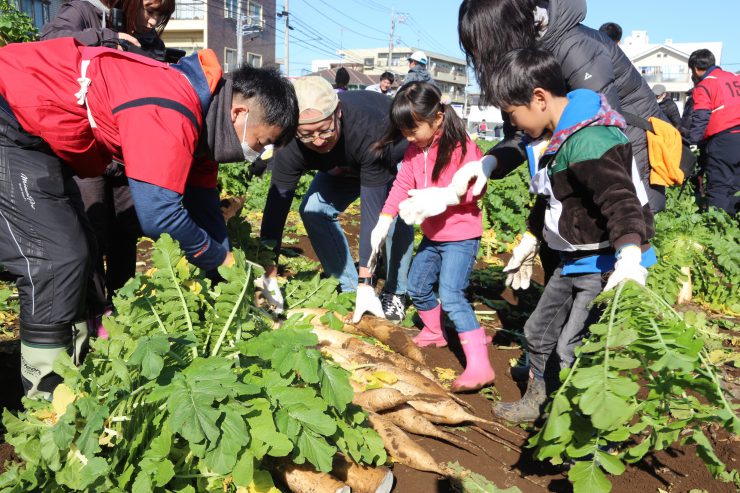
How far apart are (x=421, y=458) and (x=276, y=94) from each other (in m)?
1.47

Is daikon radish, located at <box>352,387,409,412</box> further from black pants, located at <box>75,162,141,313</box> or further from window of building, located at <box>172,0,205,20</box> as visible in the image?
window of building, located at <box>172,0,205,20</box>

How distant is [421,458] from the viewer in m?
2.09

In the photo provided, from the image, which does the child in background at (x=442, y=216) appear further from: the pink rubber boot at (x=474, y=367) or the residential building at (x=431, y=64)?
the residential building at (x=431, y=64)

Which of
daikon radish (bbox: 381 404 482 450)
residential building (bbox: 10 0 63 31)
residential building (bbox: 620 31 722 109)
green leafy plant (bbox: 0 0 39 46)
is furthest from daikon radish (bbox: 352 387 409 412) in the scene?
residential building (bbox: 620 31 722 109)

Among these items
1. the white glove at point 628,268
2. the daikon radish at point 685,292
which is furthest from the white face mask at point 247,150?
the daikon radish at point 685,292

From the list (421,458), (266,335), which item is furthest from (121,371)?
(421,458)

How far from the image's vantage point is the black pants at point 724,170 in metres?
6.27

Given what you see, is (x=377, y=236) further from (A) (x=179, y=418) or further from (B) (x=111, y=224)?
(A) (x=179, y=418)

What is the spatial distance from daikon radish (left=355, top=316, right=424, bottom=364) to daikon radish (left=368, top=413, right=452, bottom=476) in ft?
2.49

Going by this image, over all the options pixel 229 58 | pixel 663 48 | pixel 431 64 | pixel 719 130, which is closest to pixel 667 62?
pixel 663 48

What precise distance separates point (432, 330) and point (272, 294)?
998 mm

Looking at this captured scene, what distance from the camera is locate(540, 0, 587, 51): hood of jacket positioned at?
2469 millimetres

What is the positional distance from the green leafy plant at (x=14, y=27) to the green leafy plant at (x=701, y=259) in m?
5.68

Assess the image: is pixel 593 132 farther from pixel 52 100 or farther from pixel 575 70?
pixel 52 100
